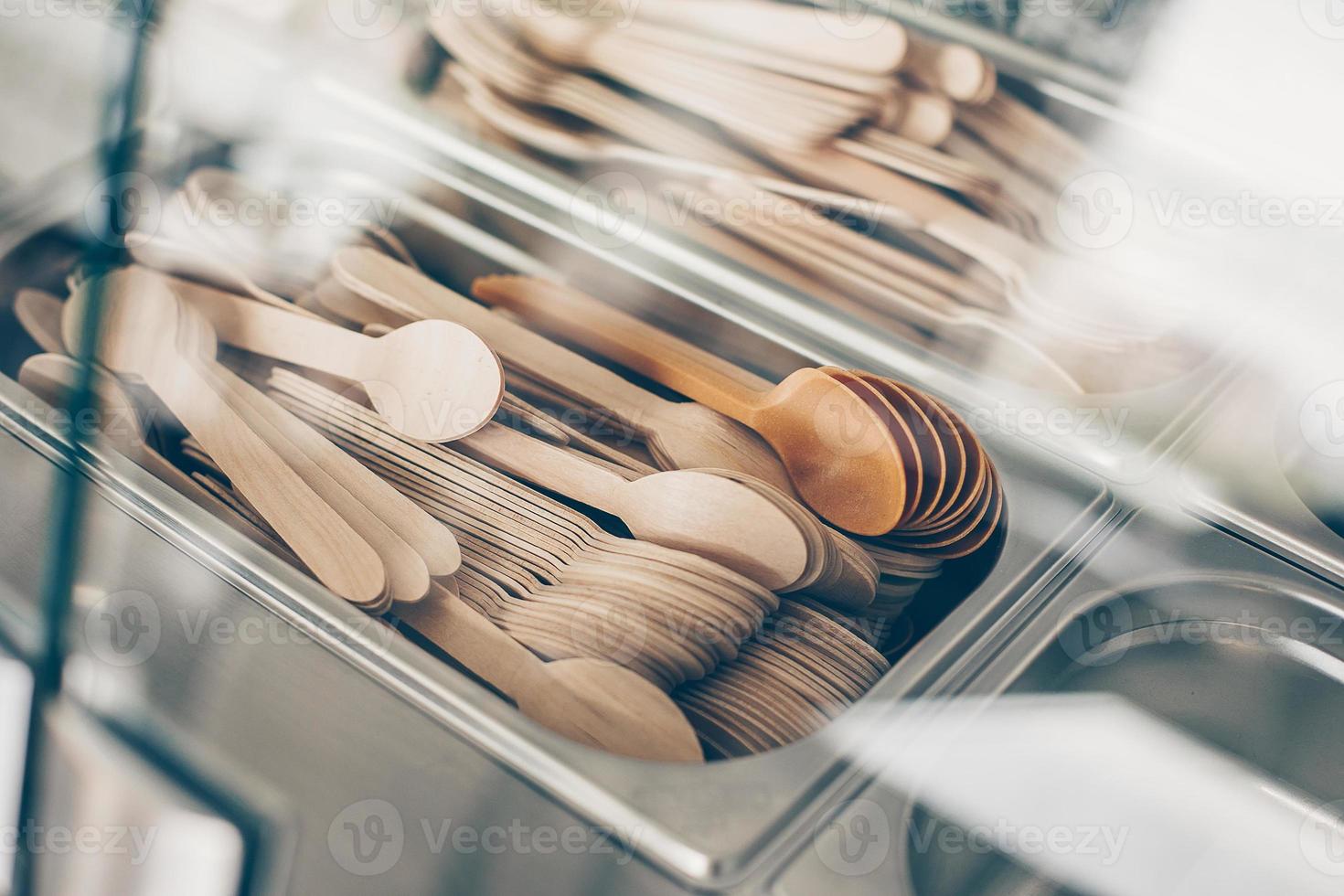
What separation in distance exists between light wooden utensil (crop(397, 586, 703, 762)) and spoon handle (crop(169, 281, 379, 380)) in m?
0.23

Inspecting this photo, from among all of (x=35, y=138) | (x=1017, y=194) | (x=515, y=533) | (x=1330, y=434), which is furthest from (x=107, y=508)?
(x=1330, y=434)

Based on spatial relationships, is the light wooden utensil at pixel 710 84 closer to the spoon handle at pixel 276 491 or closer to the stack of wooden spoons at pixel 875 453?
the stack of wooden spoons at pixel 875 453

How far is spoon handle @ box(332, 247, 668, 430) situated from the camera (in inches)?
32.2

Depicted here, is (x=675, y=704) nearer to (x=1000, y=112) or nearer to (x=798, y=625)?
(x=798, y=625)

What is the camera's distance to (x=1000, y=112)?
1.14 m
